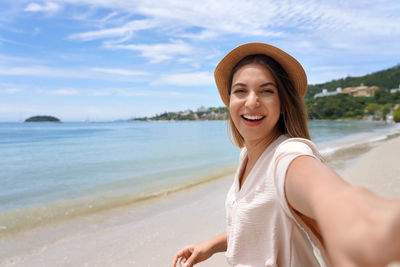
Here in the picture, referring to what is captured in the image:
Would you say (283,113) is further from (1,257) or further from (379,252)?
(1,257)

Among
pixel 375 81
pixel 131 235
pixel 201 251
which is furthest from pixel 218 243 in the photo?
pixel 375 81

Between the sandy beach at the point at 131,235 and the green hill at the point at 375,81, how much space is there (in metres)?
99.7

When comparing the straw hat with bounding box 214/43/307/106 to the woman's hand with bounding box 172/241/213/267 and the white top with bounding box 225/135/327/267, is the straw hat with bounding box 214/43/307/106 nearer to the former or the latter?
the white top with bounding box 225/135/327/267

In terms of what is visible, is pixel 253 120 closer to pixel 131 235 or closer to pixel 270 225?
pixel 270 225

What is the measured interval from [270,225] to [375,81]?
132 meters

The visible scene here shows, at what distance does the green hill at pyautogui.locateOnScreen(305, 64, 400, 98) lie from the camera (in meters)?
103

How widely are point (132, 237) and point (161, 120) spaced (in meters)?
183

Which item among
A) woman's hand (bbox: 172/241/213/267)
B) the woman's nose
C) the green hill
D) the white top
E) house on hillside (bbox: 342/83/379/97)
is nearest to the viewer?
the white top

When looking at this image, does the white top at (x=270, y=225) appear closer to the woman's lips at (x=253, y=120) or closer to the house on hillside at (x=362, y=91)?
the woman's lips at (x=253, y=120)

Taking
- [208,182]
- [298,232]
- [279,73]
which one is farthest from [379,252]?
[208,182]

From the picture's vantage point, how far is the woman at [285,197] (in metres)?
0.57

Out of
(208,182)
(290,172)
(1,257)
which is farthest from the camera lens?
(208,182)

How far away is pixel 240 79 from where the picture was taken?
148 centimetres

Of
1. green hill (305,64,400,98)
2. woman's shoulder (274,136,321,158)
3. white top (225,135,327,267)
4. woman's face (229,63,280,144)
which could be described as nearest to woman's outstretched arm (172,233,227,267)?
white top (225,135,327,267)
